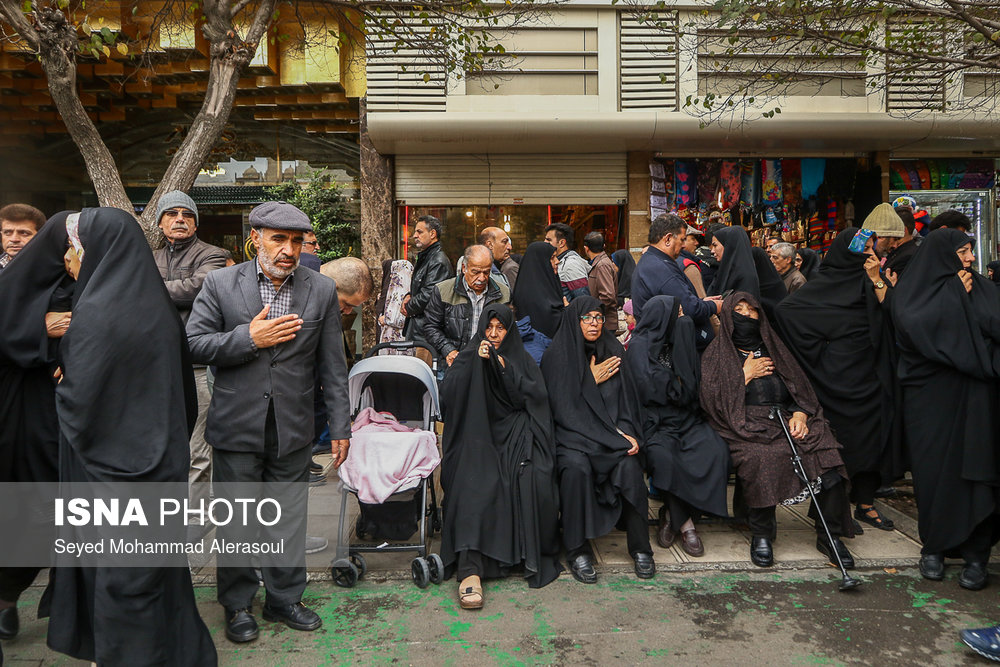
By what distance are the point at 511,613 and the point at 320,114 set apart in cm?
849

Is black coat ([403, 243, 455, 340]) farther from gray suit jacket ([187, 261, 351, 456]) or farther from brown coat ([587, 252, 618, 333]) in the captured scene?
gray suit jacket ([187, 261, 351, 456])

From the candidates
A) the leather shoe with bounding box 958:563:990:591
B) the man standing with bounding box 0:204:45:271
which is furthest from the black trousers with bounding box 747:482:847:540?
the man standing with bounding box 0:204:45:271

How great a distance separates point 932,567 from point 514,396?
2552 mm

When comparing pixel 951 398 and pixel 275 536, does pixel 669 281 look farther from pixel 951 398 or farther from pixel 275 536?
pixel 275 536

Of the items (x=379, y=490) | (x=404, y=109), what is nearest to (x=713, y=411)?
(x=379, y=490)

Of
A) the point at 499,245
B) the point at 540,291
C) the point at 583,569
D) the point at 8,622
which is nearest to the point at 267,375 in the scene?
the point at 8,622

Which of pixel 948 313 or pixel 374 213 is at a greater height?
pixel 374 213

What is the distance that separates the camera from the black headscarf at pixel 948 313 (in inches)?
147

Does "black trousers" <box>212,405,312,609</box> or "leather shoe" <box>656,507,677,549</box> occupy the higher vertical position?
"black trousers" <box>212,405,312,609</box>

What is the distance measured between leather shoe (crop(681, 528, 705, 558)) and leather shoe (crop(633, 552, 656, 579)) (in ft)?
1.18

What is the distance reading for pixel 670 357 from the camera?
4.46m

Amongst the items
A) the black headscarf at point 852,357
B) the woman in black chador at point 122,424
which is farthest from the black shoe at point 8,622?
the black headscarf at point 852,357

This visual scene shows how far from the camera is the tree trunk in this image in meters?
9.43

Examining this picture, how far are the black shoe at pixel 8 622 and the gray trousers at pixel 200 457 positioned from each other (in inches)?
45.3
